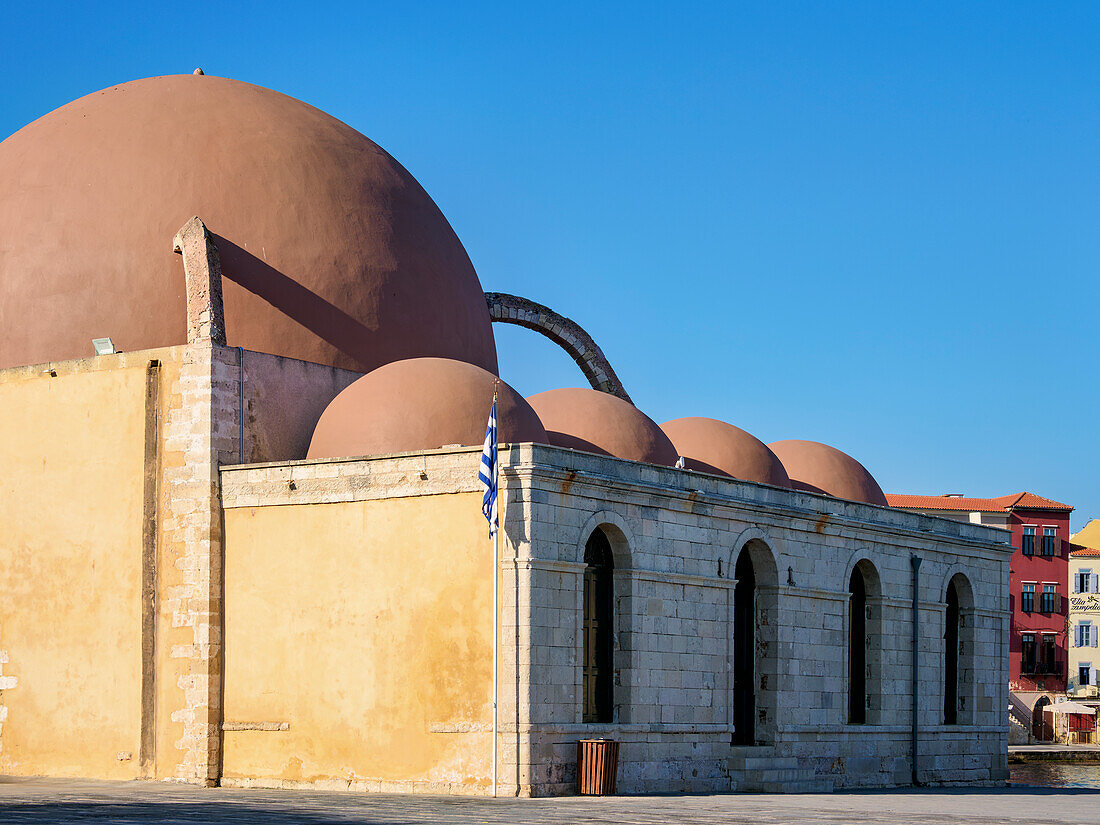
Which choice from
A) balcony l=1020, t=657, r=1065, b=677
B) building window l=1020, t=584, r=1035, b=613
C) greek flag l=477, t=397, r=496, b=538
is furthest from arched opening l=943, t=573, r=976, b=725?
building window l=1020, t=584, r=1035, b=613

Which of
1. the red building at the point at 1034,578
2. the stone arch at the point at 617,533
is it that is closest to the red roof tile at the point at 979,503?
the red building at the point at 1034,578

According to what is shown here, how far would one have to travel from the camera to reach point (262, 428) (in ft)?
64.7

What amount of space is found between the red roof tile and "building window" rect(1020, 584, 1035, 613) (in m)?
2.68

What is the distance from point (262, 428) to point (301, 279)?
2.12m

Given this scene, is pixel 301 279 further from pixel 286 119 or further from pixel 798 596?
pixel 798 596

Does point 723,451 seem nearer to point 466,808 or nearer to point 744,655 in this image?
point 744,655

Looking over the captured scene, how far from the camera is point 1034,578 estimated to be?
5384 cm

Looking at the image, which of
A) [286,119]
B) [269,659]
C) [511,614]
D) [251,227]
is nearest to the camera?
[511,614]

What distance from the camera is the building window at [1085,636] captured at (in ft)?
177

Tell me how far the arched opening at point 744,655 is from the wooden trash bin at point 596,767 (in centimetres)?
380

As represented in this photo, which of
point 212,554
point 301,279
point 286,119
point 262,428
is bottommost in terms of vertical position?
point 212,554

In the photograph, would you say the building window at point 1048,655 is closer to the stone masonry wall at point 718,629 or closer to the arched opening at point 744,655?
the stone masonry wall at point 718,629

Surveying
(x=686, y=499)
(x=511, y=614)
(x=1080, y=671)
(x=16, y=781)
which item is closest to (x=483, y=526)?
(x=511, y=614)

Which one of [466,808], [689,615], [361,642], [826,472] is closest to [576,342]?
[826,472]
